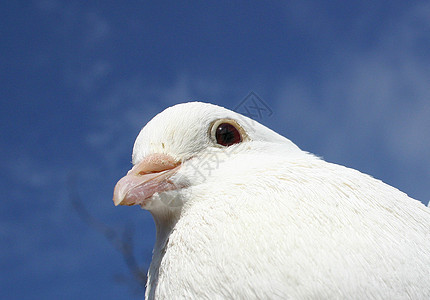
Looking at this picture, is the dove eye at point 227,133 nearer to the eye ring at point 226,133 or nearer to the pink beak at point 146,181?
the eye ring at point 226,133

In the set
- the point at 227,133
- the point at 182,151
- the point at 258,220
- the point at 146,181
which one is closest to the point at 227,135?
the point at 227,133

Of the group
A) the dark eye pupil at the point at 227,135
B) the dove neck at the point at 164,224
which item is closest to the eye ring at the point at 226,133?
the dark eye pupil at the point at 227,135

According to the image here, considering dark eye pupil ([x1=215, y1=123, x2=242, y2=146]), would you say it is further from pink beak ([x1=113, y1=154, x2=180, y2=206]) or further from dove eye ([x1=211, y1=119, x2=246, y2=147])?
pink beak ([x1=113, y1=154, x2=180, y2=206])

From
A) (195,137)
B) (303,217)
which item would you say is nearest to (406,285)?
(303,217)

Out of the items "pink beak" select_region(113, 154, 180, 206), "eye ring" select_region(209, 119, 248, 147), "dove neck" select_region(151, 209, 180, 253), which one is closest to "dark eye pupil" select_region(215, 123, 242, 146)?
"eye ring" select_region(209, 119, 248, 147)

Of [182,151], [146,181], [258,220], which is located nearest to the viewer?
[258,220]

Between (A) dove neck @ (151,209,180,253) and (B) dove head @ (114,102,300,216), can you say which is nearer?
(B) dove head @ (114,102,300,216)

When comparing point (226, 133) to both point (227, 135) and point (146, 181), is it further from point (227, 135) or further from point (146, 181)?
point (146, 181)

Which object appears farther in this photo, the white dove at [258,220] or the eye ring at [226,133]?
the eye ring at [226,133]
